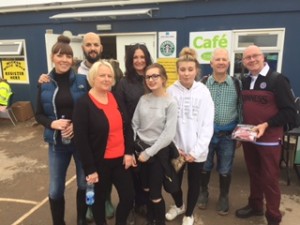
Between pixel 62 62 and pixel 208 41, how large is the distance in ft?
14.7

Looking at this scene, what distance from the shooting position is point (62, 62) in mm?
2389

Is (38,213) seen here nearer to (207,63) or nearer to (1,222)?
(1,222)

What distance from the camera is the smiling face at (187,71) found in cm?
260

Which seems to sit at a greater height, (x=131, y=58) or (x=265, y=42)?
(x=265, y=42)

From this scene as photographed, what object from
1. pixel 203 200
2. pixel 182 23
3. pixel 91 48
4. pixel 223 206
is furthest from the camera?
pixel 182 23

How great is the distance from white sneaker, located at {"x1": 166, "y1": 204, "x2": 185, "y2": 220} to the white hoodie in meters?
0.77

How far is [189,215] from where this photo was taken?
2.91 meters

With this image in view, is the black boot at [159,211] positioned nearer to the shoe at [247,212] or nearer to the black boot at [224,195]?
the black boot at [224,195]

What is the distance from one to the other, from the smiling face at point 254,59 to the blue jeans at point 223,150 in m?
0.73

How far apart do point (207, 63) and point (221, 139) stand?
144 inches

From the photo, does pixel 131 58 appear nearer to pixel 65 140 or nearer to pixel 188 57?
pixel 188 57

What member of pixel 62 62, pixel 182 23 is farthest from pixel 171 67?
pixel 62 62

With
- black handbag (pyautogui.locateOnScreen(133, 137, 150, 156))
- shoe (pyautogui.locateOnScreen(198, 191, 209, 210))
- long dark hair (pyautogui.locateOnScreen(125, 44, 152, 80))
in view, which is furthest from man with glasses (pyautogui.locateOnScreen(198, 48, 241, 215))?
black handbag (pyautogui.locateOnScreen(133, 137, 150, 156))

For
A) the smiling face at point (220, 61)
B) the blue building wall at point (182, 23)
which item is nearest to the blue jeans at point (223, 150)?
the smiling face at point (220, 61)
